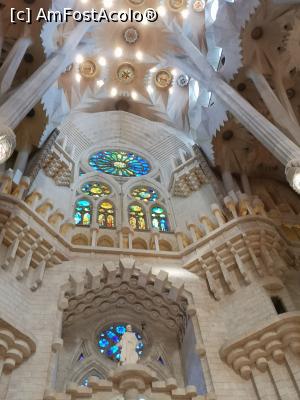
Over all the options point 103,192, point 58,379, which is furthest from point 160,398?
point 103,192

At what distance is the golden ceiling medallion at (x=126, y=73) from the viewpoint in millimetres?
17734

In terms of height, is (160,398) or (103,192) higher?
(103,192)

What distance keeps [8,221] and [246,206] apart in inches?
236

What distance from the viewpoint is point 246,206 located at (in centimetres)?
1176

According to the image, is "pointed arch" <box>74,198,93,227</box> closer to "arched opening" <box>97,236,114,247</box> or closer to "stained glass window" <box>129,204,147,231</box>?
→ "arched opening" <box>97,236,114,247</box>

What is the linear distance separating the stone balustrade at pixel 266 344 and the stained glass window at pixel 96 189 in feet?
22.8

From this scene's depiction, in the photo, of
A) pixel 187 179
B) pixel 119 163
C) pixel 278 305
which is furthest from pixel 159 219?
pixel 278 305

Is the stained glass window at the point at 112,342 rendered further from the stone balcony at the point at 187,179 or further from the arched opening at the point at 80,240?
the stone balcony at the point at 187,179

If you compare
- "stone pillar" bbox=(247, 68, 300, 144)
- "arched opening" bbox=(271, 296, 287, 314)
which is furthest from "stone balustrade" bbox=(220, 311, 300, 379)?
"stone pillar" bbox=(247, 68, 300, 144)

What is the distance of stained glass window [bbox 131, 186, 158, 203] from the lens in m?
14.5

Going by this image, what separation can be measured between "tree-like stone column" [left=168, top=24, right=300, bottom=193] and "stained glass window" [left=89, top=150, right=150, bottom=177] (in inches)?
147

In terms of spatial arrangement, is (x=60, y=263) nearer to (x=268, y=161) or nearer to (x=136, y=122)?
(x=268, y=161)

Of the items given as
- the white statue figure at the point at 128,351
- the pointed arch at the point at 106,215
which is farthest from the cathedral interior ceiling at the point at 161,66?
the white statue figure at the point at 128,351

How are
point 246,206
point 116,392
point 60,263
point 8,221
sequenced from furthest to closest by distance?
point 246,206
point 60,263
point 8,221
point 116,392
